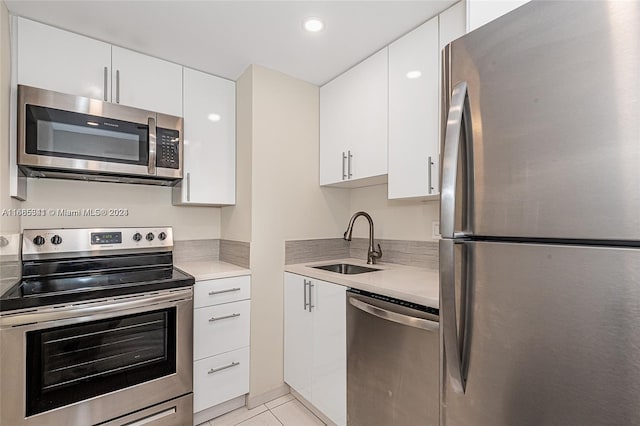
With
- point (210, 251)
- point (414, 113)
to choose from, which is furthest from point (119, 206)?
point (414, 113)

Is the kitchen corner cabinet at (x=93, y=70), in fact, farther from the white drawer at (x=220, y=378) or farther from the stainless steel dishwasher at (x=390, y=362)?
the stainless steel dishwasher at (x=390, y=362)

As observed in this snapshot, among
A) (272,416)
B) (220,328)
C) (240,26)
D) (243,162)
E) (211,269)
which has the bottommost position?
(272,416)

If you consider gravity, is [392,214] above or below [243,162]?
below

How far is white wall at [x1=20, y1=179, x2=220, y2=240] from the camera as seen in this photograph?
183cm

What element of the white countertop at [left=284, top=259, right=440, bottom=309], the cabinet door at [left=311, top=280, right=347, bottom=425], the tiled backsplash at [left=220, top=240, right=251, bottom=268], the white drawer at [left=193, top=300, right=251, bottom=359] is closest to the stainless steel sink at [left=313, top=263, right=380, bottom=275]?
the white countertop at [left=284, top=259, right=440, bottom=309]

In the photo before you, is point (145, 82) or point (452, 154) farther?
point (145, 82)

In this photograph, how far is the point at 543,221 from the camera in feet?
2.34

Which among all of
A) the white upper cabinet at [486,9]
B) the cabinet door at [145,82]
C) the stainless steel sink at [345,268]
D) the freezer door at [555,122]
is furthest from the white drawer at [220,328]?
the white upper cabinet at [486,9]

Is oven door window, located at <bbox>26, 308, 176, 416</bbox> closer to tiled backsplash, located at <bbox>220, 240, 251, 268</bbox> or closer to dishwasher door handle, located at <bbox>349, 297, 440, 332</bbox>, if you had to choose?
tiled backsplash, located at <bbox>220, 240, 251, 268</bbox>

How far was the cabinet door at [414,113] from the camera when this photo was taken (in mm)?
1604

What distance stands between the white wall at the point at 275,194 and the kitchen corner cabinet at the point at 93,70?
0.53 m

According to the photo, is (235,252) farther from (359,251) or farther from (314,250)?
(359,251)

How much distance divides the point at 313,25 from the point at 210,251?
179 centimetres

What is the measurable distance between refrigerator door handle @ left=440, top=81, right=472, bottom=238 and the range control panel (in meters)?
1.95
